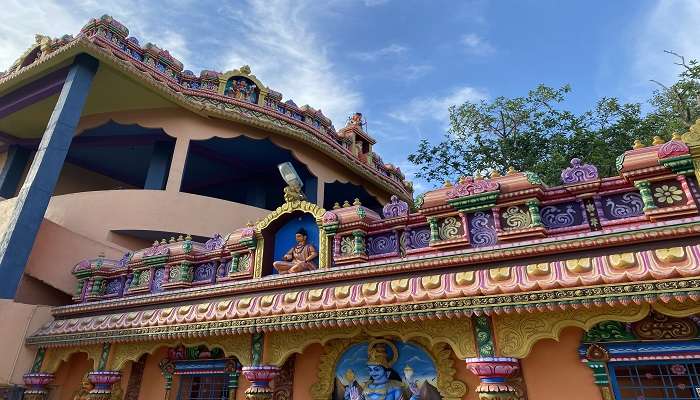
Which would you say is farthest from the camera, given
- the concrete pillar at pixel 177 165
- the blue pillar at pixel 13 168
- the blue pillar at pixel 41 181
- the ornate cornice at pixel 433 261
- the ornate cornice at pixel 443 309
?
the blue pillar at pixel 13 168

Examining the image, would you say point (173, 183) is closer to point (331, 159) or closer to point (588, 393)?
point (331, 159)

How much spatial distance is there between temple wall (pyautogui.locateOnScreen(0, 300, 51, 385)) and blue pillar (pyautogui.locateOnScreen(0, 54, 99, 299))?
418 millimetres

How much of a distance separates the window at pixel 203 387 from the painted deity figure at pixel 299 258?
2550 millimetres

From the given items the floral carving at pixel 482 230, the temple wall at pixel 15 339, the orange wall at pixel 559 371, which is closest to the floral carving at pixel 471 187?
the floral carving at pixel 482 230

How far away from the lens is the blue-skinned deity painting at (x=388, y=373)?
19.2 feet

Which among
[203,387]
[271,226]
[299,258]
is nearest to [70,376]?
[203,387]

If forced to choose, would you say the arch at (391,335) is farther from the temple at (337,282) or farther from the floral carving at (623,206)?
the floral carving at (623,206)

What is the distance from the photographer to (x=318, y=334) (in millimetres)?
6391

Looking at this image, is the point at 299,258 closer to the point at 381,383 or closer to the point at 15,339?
the point at 381,383

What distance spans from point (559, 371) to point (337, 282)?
300cm

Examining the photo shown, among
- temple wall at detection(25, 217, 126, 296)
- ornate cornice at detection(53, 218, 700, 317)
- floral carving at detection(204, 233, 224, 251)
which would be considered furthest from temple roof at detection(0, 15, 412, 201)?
ornate cornice at detection(53, 218, 700, 317)

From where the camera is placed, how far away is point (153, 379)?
337 inches

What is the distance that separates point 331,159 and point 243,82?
13.4ft

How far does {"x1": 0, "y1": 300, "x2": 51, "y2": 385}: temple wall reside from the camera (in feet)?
27.6
